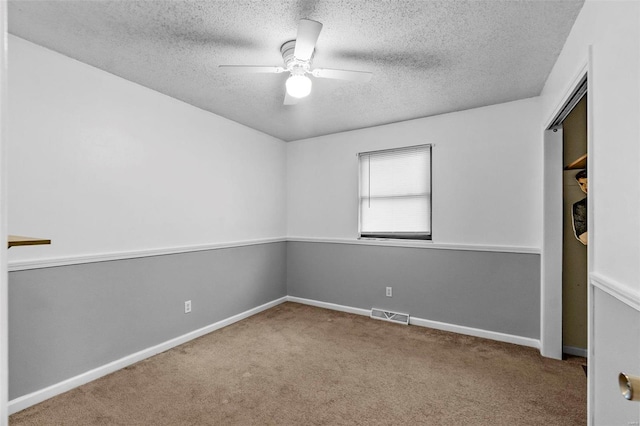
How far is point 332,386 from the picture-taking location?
2314mm

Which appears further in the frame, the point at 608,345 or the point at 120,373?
the point at 120,373

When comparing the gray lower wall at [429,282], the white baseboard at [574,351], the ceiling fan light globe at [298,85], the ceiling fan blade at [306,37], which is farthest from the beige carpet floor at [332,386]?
the ceiling fan blade at [306,37]

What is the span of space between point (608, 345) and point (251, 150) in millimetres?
3783

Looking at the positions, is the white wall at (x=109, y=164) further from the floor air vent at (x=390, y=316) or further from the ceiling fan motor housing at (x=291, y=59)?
the floor air vent at (x=390, y=316)

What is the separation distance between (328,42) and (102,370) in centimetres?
309

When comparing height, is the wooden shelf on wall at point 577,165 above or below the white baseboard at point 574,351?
above

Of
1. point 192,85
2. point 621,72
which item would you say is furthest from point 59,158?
point 621,72

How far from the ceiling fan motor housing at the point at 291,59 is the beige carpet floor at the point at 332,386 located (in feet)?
7.72

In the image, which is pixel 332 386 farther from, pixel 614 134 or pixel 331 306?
pixel 614 134

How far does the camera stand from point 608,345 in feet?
4.47

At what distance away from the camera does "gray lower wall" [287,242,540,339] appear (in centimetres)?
309

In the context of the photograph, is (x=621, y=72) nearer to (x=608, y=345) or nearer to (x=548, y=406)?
(x=608, y=345)

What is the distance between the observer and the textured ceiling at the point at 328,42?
1.76 metres

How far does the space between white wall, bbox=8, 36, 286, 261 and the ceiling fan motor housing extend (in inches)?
60.7
